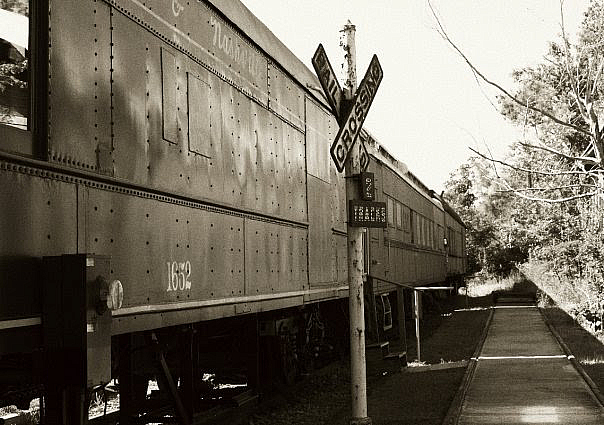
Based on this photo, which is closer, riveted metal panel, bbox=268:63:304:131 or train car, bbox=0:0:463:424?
train car, bbox=0:0:463:424

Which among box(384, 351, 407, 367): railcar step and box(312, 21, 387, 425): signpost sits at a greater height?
box(312, 21, 387, 425): signpost

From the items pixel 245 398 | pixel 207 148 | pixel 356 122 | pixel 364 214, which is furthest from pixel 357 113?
pixel 245 398

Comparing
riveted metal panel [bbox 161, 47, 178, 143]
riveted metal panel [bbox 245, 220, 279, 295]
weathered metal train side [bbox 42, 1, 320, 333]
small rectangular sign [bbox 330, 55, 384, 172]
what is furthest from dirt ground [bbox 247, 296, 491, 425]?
riveted metal panel [bbox 161, 47, 178, 143]

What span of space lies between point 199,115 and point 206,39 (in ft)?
2.04

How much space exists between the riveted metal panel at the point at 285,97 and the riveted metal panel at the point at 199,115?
164cm

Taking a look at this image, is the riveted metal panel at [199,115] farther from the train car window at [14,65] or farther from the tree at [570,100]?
the tree at [570,100]

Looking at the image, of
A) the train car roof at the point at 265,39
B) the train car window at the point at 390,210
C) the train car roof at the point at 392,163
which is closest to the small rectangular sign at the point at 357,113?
the train car roof at the point at 265,39

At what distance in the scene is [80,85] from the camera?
4129mm

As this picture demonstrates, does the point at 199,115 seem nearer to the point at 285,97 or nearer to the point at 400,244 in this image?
the point at 285,97

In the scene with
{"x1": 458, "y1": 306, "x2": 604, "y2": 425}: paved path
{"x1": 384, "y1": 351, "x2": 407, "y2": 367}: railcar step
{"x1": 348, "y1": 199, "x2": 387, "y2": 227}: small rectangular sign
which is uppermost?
{"x1": 348, "y1": 199, "x2": 387, "y2": 227}: small rectangular sign

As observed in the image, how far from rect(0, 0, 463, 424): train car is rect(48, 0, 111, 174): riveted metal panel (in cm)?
1

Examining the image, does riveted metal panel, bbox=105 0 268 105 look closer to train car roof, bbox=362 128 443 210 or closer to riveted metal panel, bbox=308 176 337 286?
riveted metal panel, bbox=308 176 337 286

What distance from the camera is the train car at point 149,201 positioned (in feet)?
12.2

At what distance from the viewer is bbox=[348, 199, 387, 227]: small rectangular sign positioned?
6.46 m
